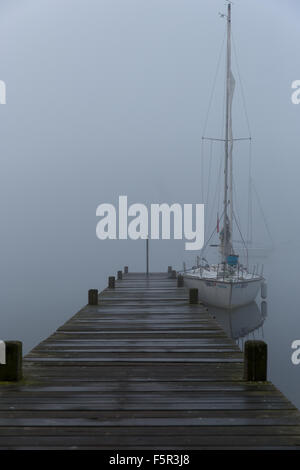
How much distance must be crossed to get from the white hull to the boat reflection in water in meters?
0.52

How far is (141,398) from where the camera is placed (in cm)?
582

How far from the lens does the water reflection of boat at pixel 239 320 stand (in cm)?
2115

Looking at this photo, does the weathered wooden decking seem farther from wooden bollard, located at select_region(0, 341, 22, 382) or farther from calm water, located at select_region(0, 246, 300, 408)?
calm water, located at select_region(0, 246, 300, 408)

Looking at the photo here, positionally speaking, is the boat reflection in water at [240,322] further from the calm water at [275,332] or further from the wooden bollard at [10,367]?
the wooden bollard at [10,367]

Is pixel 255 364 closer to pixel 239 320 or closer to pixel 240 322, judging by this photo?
pixel 240 322

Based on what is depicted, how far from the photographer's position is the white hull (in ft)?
72.3

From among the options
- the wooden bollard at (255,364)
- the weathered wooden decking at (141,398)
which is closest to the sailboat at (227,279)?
the weathered wooden decking at (141,398)

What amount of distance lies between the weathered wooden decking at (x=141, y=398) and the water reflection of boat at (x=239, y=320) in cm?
1161

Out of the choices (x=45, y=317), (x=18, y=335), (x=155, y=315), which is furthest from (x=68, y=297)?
(x=155, y=315)

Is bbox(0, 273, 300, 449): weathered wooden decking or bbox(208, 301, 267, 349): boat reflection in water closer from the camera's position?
bbox(0, 273, 300, 449): weathered wooden decking

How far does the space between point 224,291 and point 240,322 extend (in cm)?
222

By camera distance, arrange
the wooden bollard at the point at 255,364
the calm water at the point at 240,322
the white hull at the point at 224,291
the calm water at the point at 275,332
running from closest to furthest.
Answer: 1. the wooden bollard at the point at 255,364
2. the calm water at the point at 275,332
3. the calm water at the point at 240,322
4. the white hull at the point at 224,291

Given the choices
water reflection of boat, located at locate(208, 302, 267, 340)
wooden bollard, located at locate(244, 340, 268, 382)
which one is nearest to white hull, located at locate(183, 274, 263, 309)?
water reflection of boat, located at locate(208, 302, 267, 340)

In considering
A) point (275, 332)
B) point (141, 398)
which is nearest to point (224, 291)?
point (275, 332)
